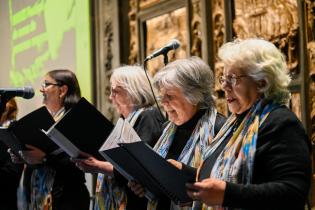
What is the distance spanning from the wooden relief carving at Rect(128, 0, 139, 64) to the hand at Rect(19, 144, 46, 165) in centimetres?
197

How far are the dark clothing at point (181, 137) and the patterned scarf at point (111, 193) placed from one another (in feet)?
1.08

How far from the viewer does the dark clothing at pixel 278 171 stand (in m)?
1.65

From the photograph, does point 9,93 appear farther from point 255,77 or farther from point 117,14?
point 117,14

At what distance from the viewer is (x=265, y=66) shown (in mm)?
1837

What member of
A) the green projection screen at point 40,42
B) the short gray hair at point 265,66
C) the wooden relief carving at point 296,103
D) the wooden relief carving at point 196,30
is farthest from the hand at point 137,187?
the green projection screen at point 40,42

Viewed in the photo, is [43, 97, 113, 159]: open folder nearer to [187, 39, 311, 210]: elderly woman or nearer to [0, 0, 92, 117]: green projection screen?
[187, 39, 311, 210]: elderly woman

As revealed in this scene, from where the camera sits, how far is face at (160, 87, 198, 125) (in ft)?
7.88

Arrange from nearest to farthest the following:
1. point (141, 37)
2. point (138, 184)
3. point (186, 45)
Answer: point (138, 184), point (186, 45), point (141, 37)

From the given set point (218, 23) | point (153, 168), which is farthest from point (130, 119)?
point (218, 23)

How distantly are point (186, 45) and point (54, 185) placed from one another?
1610 mm

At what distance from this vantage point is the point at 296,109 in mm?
3307

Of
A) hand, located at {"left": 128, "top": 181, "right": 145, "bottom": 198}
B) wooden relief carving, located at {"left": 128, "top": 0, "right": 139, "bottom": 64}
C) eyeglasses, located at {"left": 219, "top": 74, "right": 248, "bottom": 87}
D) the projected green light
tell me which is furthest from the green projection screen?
eyeglasses, located at {"left": 219, "top": 74, "right": 248, "bottom": 87}

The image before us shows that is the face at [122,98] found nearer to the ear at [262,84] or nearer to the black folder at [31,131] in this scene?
the black folder at [31,131]

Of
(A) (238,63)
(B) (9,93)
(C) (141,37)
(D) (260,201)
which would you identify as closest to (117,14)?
(C) (141,37)
